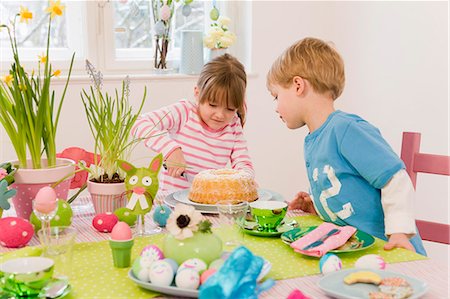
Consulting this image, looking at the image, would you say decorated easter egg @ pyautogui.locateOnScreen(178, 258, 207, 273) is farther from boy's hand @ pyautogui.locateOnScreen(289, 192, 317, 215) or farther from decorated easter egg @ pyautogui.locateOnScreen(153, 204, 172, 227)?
boy's hand @ pyautogui.locateOnScreen(289, 192, 317, 215)

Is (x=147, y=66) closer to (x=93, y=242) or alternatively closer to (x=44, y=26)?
(x=44, y=26)

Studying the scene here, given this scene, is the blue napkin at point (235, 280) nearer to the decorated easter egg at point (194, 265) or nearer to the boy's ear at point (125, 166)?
the decorated easter egg at point (194, 265)

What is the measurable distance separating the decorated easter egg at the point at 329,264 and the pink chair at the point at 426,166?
693mm

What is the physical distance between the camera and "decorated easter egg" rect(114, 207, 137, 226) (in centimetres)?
135

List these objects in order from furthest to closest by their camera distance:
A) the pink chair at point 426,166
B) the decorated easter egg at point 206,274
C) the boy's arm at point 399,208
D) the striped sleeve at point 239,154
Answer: the striped sleeve at point 239,154 < the pink chair at point 426,166 < the boy's arm at point 399,208 < the decorated easter egg at point 206,274

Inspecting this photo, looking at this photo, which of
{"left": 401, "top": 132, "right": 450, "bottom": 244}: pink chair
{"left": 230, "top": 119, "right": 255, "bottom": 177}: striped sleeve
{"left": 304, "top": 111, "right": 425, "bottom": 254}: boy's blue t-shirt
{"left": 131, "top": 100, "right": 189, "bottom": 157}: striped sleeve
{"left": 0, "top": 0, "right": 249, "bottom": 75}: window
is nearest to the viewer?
{"left": 304, "top": 111, "right": 425, "bottom": 254}: boy's blue t-shirt

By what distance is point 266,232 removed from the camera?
1309 mm

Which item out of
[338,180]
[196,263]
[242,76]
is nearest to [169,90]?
[242,76]

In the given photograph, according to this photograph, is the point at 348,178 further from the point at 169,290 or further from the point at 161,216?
the point at 169,290

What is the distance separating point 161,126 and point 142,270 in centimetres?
115

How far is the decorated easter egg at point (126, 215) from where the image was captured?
4.43ft

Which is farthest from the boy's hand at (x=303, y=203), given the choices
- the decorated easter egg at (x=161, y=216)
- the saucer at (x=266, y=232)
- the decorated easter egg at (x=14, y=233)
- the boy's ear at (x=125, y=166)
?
the decorated easter egg at (x=14, y=233)

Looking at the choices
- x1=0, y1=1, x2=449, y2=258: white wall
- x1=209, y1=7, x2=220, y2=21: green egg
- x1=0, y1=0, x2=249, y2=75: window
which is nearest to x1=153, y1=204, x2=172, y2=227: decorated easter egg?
x1=0, y1=1, x2=449, y2=258: white wall

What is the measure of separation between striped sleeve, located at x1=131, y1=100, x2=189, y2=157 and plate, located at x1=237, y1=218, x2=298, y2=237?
60 cm
